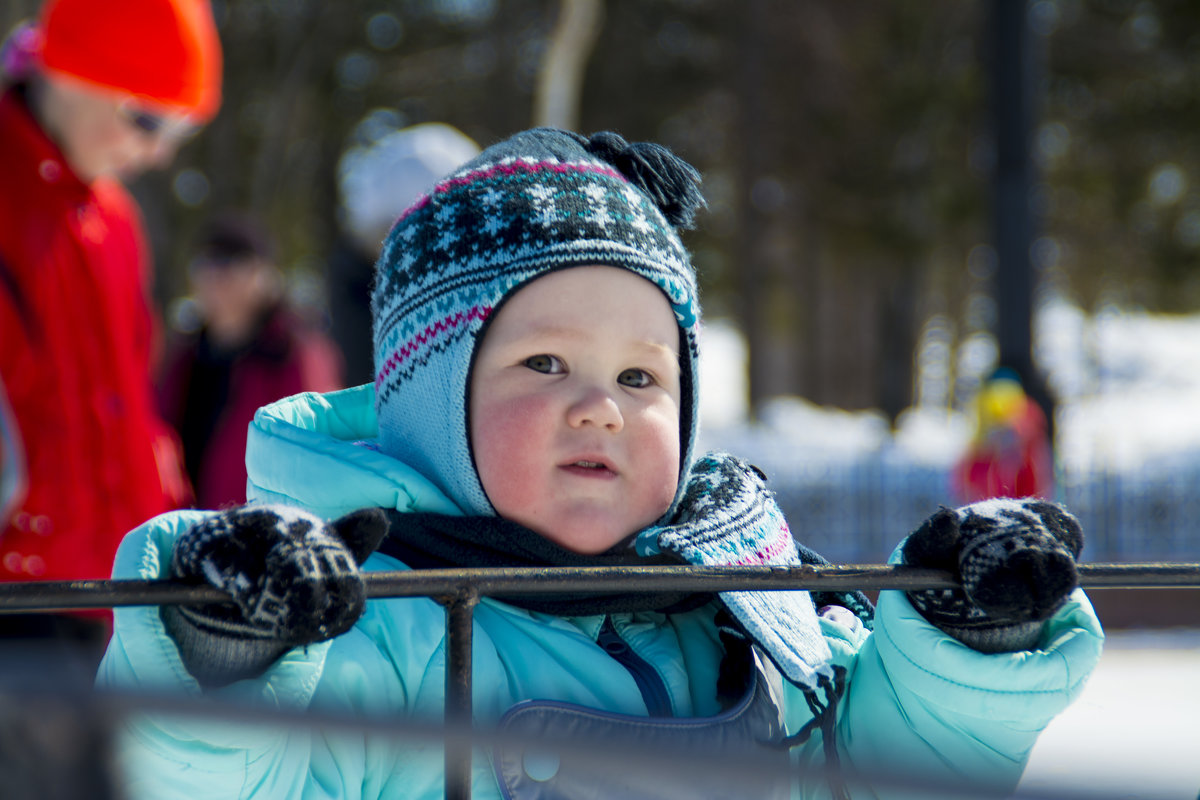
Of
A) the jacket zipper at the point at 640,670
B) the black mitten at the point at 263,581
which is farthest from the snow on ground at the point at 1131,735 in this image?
the black mitten at the point at 263,581

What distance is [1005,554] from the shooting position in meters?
1.04

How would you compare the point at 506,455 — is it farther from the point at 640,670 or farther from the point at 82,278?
the point at 82,278

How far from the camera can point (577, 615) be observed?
132 centimetres

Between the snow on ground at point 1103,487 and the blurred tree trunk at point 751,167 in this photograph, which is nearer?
the snow on ground at point 1103,487

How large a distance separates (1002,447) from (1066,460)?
4.61 meters

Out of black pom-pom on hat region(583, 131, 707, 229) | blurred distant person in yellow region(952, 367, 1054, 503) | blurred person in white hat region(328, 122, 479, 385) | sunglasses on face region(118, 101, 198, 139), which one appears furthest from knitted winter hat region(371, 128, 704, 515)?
blurred distant person in yellow region(952, 367, 1054, 503)

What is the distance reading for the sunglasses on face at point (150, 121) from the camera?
7.84 ft

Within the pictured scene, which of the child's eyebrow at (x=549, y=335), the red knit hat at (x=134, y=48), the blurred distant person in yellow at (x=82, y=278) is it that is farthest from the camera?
the red knit hat at (x=134, y=48)

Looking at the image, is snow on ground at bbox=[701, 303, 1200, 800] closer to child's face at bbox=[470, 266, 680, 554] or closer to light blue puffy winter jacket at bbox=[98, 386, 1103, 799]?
light blue puffy winter jacket at bbox=[98, 386, 1103, 799]

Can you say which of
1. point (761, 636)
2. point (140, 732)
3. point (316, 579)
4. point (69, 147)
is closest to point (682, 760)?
point (316, 579)

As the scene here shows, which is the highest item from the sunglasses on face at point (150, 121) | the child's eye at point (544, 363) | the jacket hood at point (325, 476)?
the sunglasses on face at point (150, 121)

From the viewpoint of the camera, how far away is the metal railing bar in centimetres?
79

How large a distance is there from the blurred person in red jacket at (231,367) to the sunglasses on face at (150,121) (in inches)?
39.2

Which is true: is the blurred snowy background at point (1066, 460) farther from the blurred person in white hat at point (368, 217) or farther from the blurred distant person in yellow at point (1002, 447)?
the blurred person in white hat at point (368, 217)
